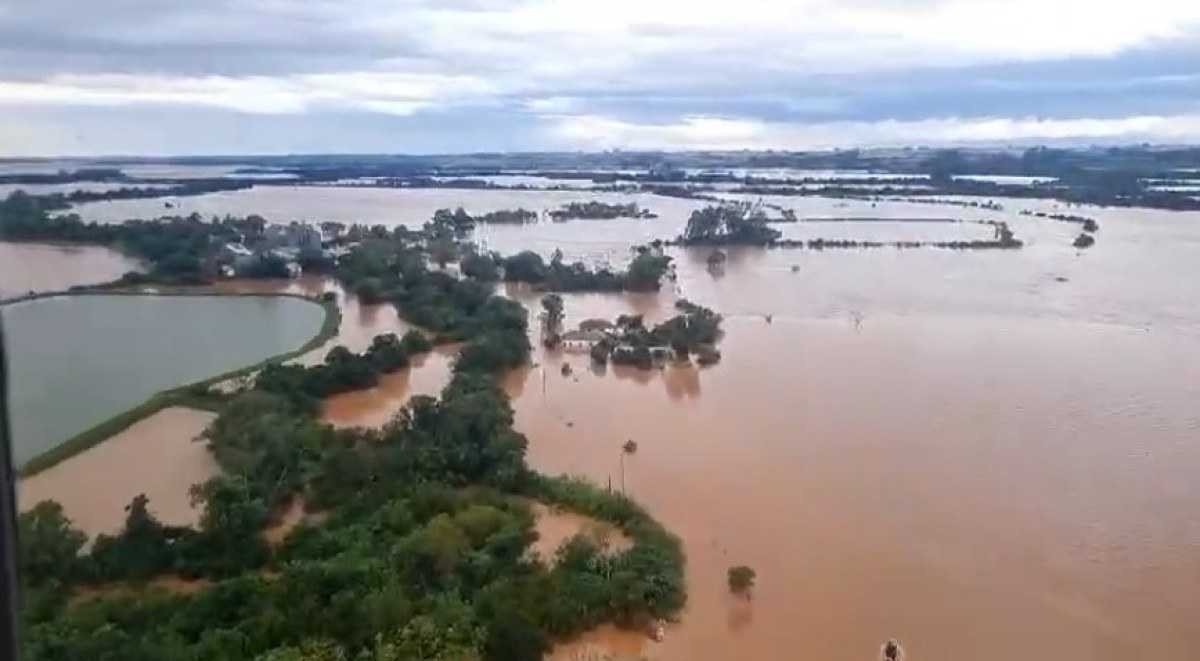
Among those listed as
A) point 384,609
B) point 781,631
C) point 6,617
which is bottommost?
point 781,631

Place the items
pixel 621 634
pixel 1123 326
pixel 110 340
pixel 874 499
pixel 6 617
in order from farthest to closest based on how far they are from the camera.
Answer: pixel 1123 326 → pixel 110 340 → pixel 874 499 → pixel 621 634 → pixel 6 617

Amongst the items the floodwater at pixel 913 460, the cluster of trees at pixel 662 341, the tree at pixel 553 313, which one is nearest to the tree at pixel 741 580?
the floodwater at pixel 913 460

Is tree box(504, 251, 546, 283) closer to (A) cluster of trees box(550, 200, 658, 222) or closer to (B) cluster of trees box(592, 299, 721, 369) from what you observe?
(B) cluster of trees box(592, 299, 721, 369)

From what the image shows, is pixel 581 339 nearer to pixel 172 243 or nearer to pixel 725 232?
pixel 172 243

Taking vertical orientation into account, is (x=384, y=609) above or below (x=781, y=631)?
above

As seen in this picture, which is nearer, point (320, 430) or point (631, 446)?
point (320, 430)

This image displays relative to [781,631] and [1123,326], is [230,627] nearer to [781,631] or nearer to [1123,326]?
[781,631]

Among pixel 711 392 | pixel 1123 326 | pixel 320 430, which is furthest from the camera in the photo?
pixel 1123 326

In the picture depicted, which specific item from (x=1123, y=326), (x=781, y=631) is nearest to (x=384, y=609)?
(x=781, y=631)
